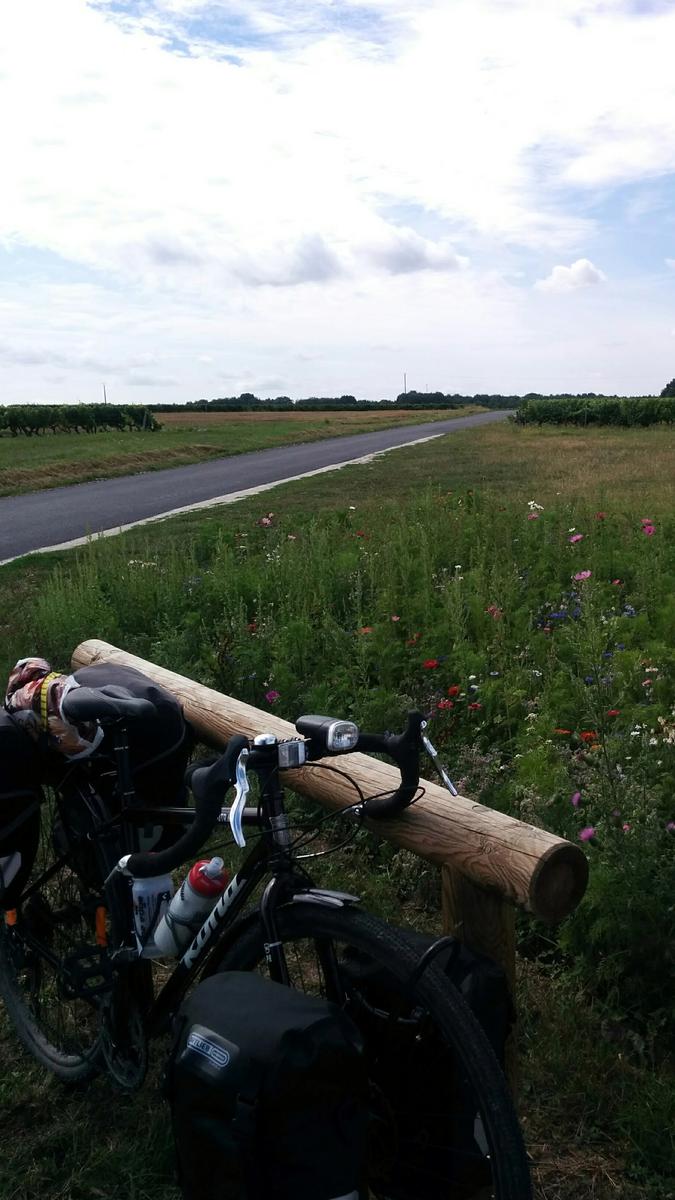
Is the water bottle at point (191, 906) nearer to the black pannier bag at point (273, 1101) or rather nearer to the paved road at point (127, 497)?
the black pannier bag at point (273, 1101)

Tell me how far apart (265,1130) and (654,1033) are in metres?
1.62

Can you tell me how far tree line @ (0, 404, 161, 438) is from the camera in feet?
154

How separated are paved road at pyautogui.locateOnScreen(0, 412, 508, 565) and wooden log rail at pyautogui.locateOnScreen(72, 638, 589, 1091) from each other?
9385 millimetres

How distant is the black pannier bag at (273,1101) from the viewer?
1.80 metres

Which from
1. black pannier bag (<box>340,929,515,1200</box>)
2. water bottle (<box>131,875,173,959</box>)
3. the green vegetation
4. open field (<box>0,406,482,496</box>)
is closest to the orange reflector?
water bottle (<box>131,875,173,959</box>)

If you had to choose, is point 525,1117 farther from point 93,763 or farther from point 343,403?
point 343,403

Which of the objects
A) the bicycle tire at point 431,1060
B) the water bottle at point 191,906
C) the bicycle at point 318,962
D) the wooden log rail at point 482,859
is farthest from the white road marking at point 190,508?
the bicycle tire at point 431,1060

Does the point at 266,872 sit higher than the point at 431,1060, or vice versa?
the point at 266,872

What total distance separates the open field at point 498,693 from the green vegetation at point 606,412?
36391mm

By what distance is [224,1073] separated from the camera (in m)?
1.83

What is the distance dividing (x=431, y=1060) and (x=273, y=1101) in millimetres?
447

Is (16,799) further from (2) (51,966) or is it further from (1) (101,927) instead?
(2) (51,966)

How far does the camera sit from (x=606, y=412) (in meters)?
47.8

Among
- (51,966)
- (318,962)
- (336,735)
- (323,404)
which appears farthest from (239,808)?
(323,404)
